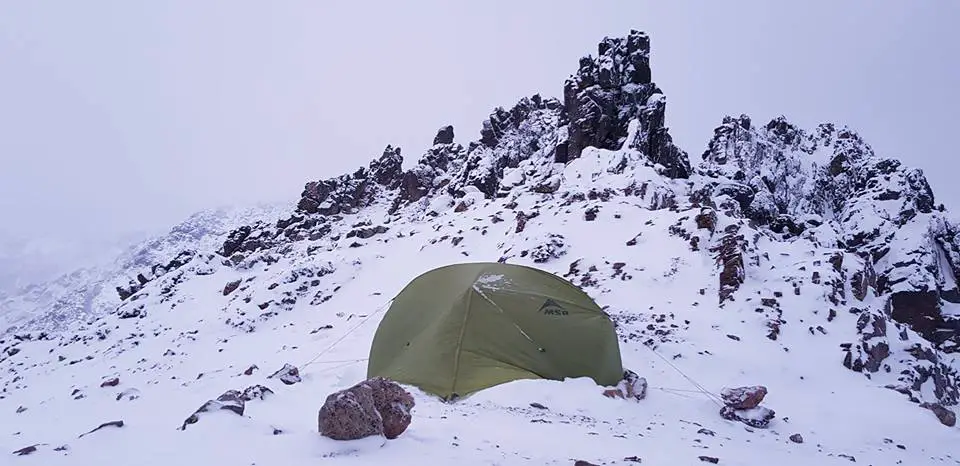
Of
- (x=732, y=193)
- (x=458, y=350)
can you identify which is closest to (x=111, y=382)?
(x=458, y=350)

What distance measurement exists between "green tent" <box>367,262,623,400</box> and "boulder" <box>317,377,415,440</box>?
7.81 feet

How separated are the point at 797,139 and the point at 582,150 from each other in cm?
3571

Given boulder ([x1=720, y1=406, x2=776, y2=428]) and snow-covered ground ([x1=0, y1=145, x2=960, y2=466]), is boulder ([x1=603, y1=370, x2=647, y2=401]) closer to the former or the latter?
snow-covered ground ([x1=0, y1=145, x2=960, y2=466])

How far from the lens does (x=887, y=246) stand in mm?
32844

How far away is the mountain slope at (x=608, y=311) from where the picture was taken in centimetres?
668

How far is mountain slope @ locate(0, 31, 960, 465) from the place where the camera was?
21.9ft

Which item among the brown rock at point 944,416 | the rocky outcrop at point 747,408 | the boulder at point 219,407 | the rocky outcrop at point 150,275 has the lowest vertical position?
the rocky outcrop at point 150,275

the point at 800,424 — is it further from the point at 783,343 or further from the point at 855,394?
the point at 783,343

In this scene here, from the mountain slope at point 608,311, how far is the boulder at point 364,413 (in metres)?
0.16

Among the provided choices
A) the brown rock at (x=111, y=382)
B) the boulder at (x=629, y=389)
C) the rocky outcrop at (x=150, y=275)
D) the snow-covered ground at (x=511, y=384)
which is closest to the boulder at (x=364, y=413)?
the snow-covered ground at (x=511, y=384)

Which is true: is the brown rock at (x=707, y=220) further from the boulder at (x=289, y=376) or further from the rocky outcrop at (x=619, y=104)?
the rocky outcrop at (x=619, y=104)

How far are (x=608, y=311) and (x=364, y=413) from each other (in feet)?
32.9

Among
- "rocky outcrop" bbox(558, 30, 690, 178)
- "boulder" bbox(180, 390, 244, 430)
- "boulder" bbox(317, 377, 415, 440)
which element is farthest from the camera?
"rocky outcrop" bbox(558, 30, 690, 178)

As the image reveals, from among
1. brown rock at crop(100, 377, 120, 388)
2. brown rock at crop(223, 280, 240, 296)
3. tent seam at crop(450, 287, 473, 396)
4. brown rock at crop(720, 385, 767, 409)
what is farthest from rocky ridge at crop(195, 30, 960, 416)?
brown rock at crop(100, 377, 120, 388)
